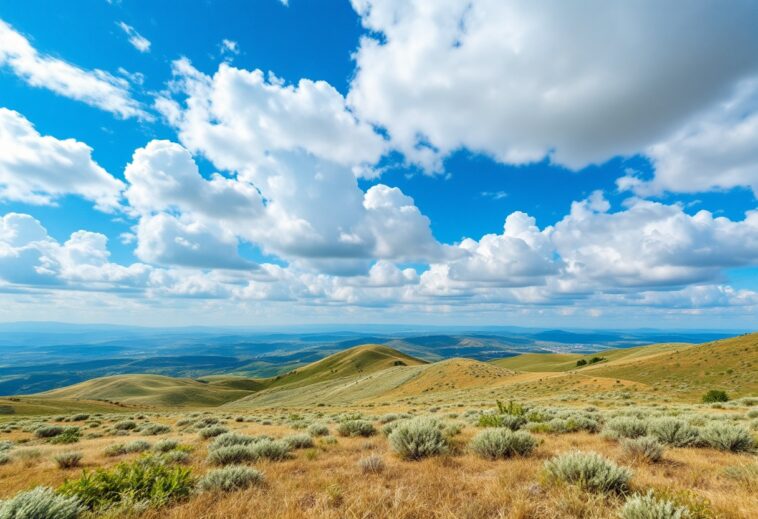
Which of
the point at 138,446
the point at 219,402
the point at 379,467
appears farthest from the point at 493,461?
→ the point at 219,402

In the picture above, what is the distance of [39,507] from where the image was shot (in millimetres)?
4301

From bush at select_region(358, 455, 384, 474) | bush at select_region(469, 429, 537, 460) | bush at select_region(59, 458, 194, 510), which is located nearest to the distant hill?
bush at select_region(469, 429, 537, 460)

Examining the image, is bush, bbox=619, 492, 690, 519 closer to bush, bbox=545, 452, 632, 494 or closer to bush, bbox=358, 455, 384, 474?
bush, bbox=545, 452, 632, 494

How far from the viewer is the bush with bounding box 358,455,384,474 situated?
6.79 meters

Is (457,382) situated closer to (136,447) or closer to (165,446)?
(136,447)

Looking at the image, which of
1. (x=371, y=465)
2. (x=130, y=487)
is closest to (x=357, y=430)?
(x=371, y=465)

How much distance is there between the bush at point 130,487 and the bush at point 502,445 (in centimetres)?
595

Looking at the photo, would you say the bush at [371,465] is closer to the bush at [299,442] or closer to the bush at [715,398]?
the bush at [299,442]

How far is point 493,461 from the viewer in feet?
23.3

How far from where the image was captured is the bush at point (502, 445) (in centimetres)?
738

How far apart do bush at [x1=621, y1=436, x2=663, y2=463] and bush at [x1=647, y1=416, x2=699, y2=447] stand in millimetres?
1647

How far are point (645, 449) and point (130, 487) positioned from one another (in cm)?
985

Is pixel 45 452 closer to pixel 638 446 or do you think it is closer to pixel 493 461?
pixel 493 461

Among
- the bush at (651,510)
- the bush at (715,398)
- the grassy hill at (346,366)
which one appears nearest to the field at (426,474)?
the bush at (651,510)
